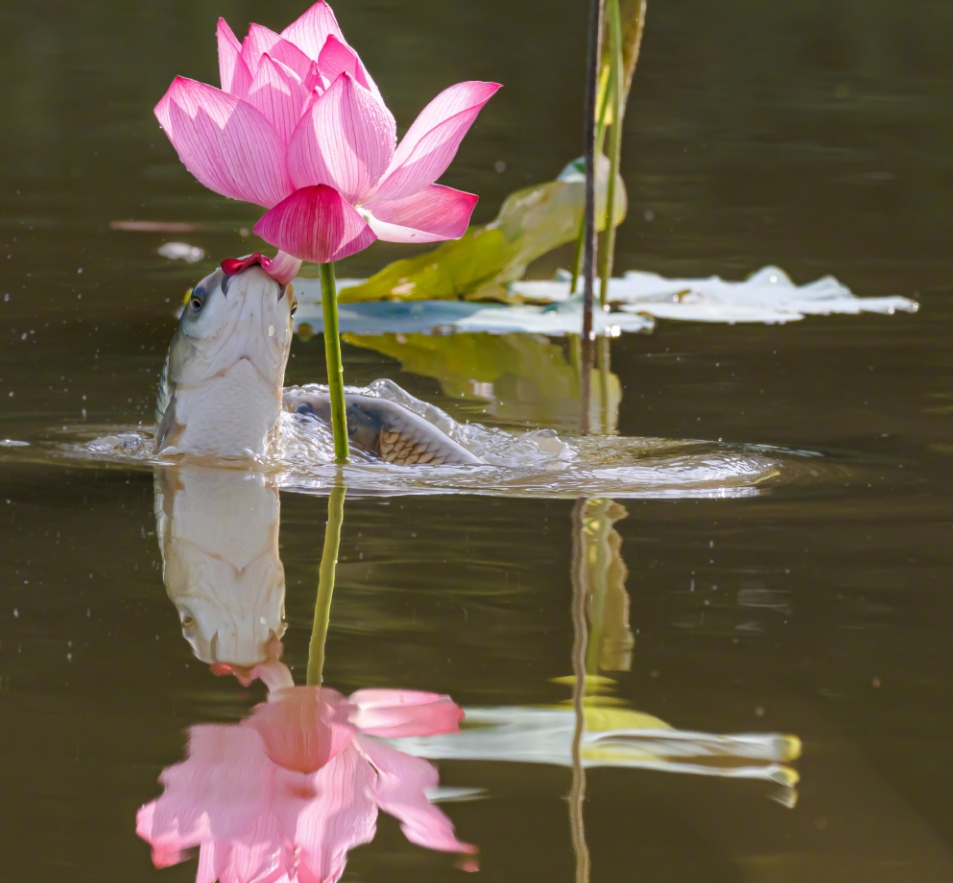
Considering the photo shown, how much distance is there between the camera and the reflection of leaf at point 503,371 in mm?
2805

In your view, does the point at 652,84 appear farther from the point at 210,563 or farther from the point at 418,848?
the point at 418,848

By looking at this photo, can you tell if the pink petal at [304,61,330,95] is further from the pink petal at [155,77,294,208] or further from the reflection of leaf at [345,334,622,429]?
the reflection of leaf at [345,334,622,429]

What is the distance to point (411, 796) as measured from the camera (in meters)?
1.10

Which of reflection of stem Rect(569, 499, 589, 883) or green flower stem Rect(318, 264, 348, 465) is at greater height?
green flower stem Rect(318, 264, 348, 465)

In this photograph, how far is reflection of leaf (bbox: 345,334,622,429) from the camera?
2.80m

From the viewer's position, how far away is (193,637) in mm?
1452

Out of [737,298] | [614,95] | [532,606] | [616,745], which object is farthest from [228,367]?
[737,298]

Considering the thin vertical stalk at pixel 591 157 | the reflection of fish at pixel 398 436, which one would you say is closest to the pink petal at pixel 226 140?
the reflection of fish at pixel 398 436

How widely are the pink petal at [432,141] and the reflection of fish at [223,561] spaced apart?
42cm

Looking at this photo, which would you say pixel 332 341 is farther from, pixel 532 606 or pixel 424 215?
pixel 532 606

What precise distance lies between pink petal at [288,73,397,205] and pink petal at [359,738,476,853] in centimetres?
65

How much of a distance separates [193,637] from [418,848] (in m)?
0.49

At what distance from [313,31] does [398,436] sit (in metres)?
0.80

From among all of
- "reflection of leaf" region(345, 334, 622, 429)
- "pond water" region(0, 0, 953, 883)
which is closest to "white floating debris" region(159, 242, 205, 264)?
"pond water" region(0, 0, 953, 883)
